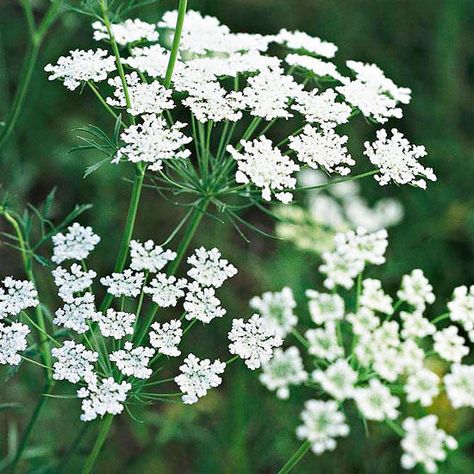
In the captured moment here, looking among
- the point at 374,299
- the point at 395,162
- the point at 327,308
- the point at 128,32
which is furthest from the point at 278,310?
the point at 128,32

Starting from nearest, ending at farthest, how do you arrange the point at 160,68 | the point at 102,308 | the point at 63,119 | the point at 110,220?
1. the point at 102,308
2. the point at 160,68
3. the point at 110,220
4. the point at 63,119

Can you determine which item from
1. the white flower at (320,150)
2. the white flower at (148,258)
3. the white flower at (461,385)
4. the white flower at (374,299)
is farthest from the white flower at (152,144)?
the white flower at (461,385)

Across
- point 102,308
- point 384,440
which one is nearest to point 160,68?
point 102,308

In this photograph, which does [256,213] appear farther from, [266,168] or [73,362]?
[73,362]

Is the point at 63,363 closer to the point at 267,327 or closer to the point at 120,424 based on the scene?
the point at 267,327

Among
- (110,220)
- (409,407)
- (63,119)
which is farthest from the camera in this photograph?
(63,119)

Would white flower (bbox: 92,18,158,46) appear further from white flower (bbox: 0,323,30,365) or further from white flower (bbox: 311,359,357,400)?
white flower (bbox: 311,359,357,400)
